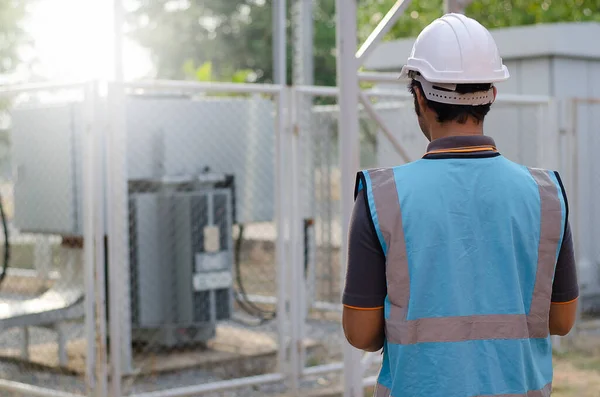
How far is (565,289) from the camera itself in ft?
8.11

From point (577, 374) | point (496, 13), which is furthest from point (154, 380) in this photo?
point (496, 13)

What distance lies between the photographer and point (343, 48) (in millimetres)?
4316

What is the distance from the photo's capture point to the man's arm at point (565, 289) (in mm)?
2438

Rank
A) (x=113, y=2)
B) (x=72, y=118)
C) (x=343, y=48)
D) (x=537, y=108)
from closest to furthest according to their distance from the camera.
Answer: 1. (x=343, y=48)
2. (x=113, y=2)
3. (x=72, y=118)
4. (x=537, y=108)

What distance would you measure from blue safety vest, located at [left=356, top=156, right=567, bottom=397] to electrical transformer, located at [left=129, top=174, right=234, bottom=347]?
5035mm

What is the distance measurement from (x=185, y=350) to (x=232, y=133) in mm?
1806

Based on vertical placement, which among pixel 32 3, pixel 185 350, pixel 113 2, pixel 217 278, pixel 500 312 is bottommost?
pixel 185 350

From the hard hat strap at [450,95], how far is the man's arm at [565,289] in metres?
0.41

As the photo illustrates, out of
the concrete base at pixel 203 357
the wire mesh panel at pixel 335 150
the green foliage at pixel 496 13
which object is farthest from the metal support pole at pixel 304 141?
the green foliage at pixel 496 13

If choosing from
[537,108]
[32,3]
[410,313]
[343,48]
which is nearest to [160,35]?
[32,3]

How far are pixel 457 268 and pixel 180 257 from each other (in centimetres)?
524

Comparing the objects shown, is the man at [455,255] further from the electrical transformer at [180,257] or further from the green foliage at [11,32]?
the green foliage at [11,32]

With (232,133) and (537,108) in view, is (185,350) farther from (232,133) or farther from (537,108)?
(537,108)

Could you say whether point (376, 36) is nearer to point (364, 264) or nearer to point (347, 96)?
point (347, 96)
